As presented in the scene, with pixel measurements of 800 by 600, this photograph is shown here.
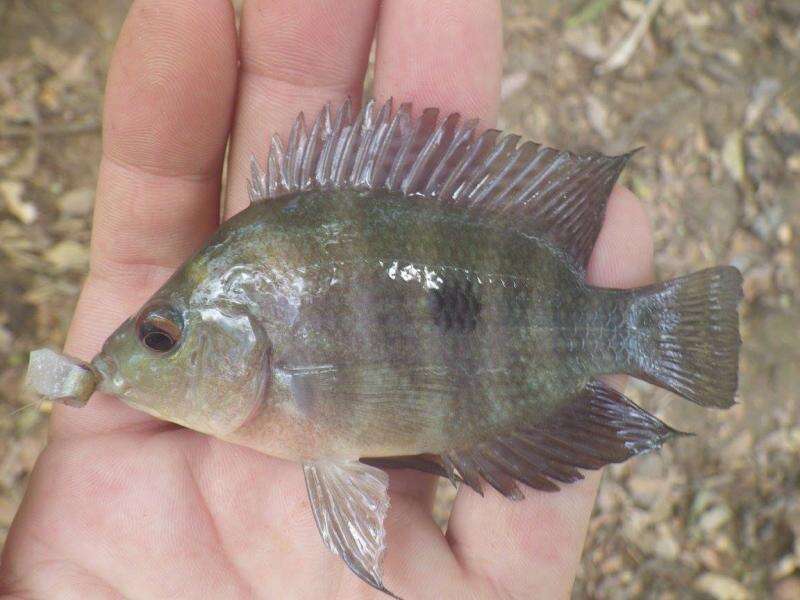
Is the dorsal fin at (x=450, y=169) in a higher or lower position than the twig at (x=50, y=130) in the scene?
higher

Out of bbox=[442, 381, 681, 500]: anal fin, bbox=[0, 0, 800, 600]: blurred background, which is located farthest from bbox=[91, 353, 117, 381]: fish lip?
bbox=[0, 0, 800, 600]: blurred background

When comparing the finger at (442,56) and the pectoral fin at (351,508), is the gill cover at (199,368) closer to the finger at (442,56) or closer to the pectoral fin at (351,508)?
the pectoral fin at (351,508)

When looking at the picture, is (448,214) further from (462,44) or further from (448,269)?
(462,44)

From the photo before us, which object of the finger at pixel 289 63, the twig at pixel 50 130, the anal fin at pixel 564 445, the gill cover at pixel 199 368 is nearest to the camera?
the gill cover at pixel 199 368

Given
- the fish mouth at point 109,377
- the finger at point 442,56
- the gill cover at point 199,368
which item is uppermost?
the finger at point 442,56

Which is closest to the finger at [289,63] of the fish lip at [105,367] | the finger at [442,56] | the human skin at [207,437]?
the human skin at [207,437]

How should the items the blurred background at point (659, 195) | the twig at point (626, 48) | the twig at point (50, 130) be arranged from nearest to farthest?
1. the blurred background at point (659, 195)
2. the twig at point (50, 130)
3. the twig at point (626, 48)

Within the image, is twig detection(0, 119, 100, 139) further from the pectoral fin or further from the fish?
the pectoral fin

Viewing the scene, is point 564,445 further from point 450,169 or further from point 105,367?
point 105,367
